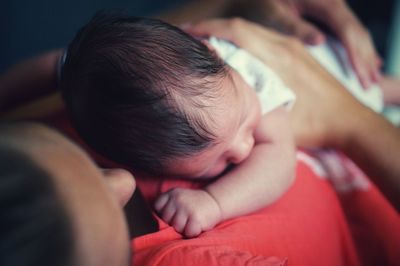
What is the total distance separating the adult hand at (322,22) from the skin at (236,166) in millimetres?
304

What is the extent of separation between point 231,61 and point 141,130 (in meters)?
0.26

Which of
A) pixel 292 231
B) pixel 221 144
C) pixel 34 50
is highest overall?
pixel 221 144

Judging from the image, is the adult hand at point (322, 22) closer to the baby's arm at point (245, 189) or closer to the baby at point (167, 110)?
the baby's arm at point (245, 189)

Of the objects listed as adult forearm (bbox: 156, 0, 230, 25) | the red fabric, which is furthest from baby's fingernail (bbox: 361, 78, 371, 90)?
adult forearm (bbox: 156, 0, 230, 25)

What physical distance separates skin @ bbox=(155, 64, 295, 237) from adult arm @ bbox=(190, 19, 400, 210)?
0.39 feet

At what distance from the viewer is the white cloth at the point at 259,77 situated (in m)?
0.76

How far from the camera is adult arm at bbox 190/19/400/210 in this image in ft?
2.58

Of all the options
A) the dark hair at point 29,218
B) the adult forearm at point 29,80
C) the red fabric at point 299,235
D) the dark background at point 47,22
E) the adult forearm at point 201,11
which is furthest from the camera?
the dark background at point 47,22

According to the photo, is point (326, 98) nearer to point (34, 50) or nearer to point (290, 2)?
point (290, 2)

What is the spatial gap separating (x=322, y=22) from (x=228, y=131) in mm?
560

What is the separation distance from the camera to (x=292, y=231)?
2.18ft

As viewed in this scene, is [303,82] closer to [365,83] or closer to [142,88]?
[365,83]

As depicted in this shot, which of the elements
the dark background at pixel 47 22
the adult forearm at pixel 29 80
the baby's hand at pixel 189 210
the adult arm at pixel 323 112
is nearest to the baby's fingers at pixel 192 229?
the baby's hand at pixel 189 210

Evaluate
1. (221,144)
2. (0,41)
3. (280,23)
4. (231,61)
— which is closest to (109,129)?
(221,144)
